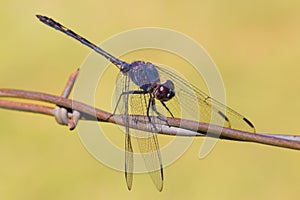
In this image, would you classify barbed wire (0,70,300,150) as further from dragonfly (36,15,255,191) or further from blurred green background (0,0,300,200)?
blurred green background (0,0,300,200)

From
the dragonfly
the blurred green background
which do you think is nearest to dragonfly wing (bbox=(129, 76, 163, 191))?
the dragonfly

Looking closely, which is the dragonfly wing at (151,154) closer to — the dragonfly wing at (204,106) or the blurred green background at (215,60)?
the dragonfly wing at (204,106)

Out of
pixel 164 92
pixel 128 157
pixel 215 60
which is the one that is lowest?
pixel 128 157

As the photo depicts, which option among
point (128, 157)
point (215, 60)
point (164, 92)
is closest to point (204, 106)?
point (164, 92)

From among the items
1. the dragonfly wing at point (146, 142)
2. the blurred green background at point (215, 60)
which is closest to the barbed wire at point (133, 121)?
the dragonfly wing at point (146, 142)

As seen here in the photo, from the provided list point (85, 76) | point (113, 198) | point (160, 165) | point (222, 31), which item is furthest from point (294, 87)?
point (160, 165)

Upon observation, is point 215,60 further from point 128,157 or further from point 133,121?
point 133,121
